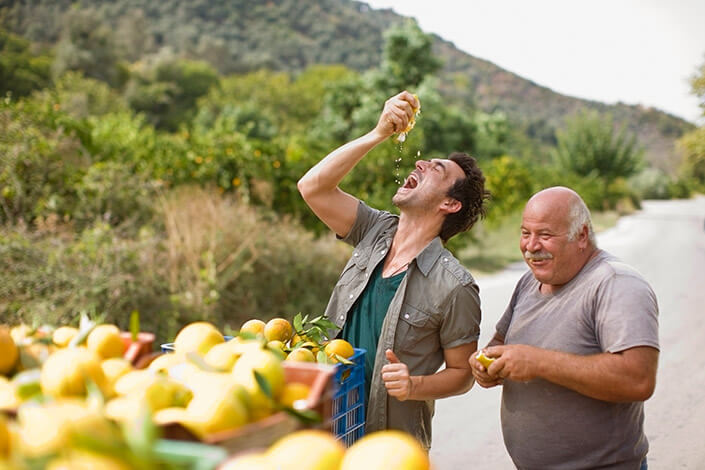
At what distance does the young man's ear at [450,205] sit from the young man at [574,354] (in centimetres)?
43

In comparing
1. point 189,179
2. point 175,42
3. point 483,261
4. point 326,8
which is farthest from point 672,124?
point 189,179

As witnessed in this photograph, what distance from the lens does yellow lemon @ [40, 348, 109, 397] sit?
4.35ft

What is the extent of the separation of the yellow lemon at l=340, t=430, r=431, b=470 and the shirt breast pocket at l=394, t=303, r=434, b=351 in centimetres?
155

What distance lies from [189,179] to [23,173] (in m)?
2.05

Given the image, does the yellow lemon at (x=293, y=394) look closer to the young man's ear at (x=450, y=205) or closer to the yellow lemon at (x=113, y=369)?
the yellow lemon at (x=113, y=369)

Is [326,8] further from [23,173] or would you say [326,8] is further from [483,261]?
[23,173]

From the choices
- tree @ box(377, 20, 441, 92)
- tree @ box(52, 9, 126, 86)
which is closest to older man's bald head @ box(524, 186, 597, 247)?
tree @ box(377, 20, 441, 92)

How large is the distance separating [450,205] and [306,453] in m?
1.99

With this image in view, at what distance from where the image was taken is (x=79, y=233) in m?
6.83

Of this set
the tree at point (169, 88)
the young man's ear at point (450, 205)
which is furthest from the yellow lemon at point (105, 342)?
the tree at point (169, 88)

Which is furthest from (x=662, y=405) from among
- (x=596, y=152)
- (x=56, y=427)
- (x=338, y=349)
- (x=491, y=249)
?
(x=596, y=152)

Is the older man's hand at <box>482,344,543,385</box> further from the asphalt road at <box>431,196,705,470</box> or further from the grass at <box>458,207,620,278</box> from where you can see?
the grass at <box>458,207,620,278</box>

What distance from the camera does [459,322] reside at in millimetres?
2643

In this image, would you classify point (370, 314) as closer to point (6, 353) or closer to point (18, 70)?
point (6, 353)
